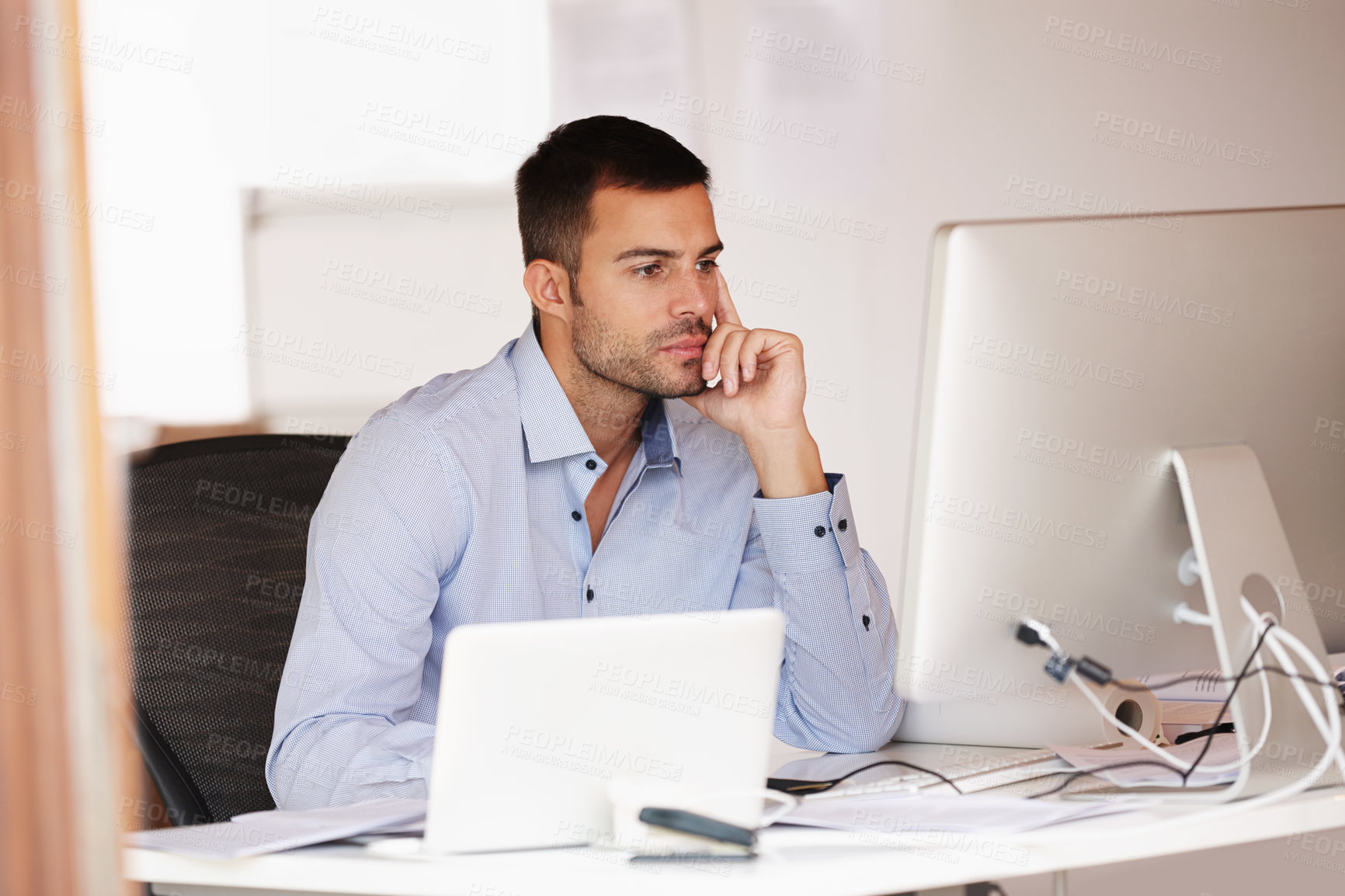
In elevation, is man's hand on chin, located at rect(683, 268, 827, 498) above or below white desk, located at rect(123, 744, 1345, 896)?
above

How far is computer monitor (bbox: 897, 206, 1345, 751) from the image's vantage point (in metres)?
0.91

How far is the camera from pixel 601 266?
5.36ft

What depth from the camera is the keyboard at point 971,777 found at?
100cm

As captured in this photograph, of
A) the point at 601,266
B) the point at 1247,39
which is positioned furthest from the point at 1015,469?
the point at 1247,39

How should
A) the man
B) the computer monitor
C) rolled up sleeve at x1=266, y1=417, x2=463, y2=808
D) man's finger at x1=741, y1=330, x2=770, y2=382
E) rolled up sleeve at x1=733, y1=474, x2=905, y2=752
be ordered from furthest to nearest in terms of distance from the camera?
man's finger at x1=741, y1=330, x2=770, y2=382 < rolled up sleeve at x1=733, y1=474, x2=905, y2=752 < the man < rolled up sleeve at x1=266, y1=417, x2=463, y2=808 < the computer monitor

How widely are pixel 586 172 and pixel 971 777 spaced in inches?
39.1

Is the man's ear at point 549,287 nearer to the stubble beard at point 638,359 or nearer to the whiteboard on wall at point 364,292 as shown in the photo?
the stubble beard at point 638,359

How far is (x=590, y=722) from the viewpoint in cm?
81

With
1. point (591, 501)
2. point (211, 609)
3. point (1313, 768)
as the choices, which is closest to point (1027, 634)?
point (1313, 768)

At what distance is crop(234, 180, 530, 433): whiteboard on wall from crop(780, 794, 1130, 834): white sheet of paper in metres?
2.12

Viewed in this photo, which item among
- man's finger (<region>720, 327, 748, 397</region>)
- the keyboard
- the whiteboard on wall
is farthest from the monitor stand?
the whiteboard on wall

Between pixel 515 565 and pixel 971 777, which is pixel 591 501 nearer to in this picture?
pixel 515 565

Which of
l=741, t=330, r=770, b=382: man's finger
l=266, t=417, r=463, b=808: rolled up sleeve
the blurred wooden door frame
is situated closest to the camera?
the blurred wooden door frame

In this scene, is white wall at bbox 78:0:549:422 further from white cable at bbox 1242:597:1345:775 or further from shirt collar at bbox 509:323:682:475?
white cable at bbox 1242:597:1345:775
